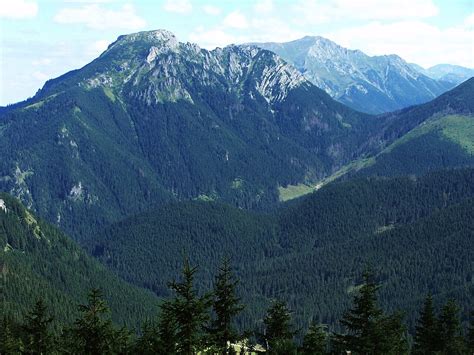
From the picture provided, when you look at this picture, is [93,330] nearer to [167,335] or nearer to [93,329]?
[93,329]

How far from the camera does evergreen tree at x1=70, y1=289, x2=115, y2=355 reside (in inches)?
2121

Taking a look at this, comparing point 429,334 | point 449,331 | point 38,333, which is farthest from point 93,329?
point 449,331

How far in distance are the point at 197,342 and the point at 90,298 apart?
41.7 ft

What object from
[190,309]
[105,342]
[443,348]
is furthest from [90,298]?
[443,348]

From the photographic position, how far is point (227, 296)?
5306cm

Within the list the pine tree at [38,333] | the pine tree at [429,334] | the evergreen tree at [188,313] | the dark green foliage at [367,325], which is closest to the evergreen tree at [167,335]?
the evergreen tree at [188,313]

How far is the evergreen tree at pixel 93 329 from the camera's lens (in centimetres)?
5388

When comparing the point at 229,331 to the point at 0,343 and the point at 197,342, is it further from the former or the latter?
the point at 0,343

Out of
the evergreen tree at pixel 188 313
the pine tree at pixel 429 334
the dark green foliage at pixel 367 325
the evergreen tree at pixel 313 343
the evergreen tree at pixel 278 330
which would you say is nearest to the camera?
the evergreen tree at pixel 188 313

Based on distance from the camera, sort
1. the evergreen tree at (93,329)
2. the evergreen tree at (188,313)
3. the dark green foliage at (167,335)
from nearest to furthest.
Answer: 1. the evergreen tree at (188,313)
2. the evergreen tree at (93,329)
3. the dark green foliage at (167,335)

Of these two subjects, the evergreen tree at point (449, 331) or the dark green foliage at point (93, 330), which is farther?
the evergreen tree at point (449, 331)

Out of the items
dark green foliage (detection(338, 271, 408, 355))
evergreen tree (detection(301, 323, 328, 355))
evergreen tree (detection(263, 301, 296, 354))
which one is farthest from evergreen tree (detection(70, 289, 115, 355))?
evergreen tree (detection(301, 323, 328, 355))

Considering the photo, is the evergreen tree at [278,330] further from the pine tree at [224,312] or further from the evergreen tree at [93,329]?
the evergreen tree at [93,329]

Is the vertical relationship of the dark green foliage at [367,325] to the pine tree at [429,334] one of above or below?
above
